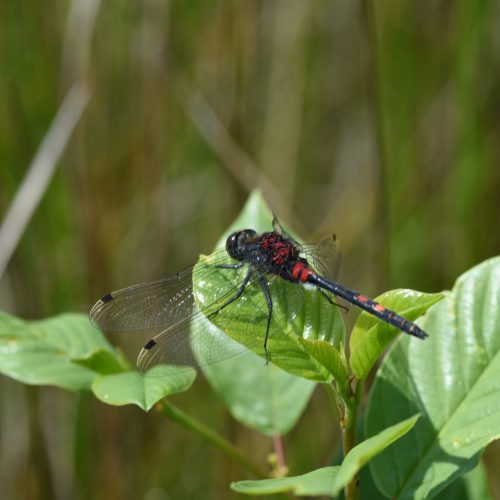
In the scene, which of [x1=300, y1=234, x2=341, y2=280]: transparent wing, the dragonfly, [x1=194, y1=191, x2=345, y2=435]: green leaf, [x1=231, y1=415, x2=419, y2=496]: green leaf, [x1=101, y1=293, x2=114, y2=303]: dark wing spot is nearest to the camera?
[x1=231, y1=415, x2=419, y2=496]: green leaf

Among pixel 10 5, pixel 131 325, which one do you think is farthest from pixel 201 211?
pixel 131 325

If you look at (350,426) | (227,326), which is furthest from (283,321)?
(350,426)

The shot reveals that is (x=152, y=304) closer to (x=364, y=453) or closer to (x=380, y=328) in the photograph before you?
(x=380, y=328)

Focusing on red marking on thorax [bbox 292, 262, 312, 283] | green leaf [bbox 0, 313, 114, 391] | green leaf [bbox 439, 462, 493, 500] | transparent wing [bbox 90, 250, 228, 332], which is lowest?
green leaf [bbox 439, 462, 493, 500]

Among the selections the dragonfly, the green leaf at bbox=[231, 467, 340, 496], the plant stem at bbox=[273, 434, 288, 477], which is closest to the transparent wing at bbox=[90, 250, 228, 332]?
the dragonfly

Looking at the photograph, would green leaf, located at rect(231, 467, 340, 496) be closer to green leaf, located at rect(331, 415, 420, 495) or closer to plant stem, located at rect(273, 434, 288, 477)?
green leaf, located at rect(331, 415, 420, 495)

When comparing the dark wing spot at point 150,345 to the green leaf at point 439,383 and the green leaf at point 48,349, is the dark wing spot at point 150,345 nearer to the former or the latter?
the green leaf at point 48,349
